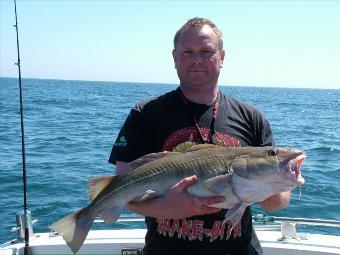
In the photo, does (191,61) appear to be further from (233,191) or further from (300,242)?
(300,242)

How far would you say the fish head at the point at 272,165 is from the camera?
3016 mm

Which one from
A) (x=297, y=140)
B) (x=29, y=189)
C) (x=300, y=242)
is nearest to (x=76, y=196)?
(x=29, y=189)

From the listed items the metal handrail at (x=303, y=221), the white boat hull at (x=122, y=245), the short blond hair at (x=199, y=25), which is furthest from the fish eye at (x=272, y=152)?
the metal handrail at (x=303, y=221)

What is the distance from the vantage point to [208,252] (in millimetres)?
3352

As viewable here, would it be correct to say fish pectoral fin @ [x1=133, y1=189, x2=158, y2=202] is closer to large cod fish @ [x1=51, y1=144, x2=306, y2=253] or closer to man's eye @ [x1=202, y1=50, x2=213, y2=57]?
large cod fish @ [x1=51, y1=144, x2=306, y2=253]

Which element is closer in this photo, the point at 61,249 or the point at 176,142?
the point at 176,142

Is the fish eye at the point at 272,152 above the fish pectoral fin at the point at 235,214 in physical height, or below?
above

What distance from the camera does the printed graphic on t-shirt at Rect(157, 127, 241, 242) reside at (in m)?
3.36

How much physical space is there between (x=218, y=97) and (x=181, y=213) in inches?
40.2

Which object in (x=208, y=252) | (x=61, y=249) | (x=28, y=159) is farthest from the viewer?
(x=28, y=159)

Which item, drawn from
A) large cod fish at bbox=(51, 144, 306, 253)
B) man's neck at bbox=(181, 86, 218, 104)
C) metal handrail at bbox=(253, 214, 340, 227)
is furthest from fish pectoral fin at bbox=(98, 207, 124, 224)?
metal handrail at bbox=(253, 214, 340, 227)

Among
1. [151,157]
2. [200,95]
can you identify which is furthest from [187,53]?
[151,157]

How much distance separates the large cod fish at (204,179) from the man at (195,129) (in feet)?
0.47

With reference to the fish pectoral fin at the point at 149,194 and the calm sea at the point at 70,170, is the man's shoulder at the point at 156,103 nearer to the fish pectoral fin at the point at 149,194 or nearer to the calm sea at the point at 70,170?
the fish pectoral fin at the point at 149,194
